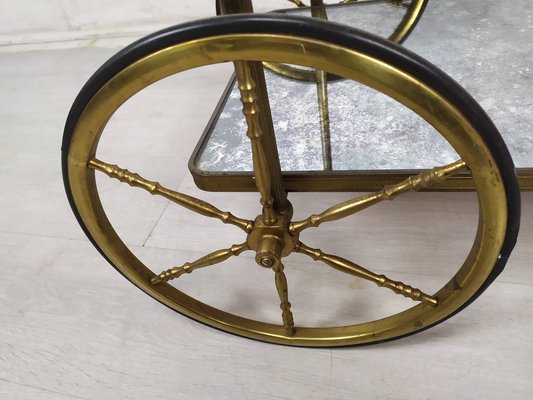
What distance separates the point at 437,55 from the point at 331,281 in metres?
0.45

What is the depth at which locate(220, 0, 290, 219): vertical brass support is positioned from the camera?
0.52 m

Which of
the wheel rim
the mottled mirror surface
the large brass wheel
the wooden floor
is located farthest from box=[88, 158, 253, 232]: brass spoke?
the wheel rim

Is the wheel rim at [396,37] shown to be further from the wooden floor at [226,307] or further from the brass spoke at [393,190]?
the brass spoke at [393,190]

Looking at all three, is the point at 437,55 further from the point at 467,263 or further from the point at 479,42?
the point at 467,263

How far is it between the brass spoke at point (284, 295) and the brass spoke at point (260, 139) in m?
0.07

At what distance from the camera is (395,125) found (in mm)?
821

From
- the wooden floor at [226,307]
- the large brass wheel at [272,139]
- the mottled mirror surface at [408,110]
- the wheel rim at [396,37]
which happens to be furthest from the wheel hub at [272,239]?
the wheel rim at [396,37]

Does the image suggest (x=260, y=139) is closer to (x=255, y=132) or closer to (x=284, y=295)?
(x=255, y=132)

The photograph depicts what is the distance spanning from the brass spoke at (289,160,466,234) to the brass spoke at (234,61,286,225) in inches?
2.3

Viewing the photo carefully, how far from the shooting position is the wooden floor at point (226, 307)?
0.80m

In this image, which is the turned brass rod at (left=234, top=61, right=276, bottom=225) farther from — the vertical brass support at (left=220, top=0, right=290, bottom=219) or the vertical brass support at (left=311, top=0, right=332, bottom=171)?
the vertical brass support at (left=311, top=0, right=332, bottom=171)

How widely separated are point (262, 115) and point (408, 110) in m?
0.34

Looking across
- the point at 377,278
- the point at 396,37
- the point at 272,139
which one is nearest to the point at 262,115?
the point at 272,139

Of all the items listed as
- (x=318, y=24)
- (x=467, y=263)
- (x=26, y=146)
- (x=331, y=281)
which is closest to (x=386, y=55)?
(x=318, y=24)
